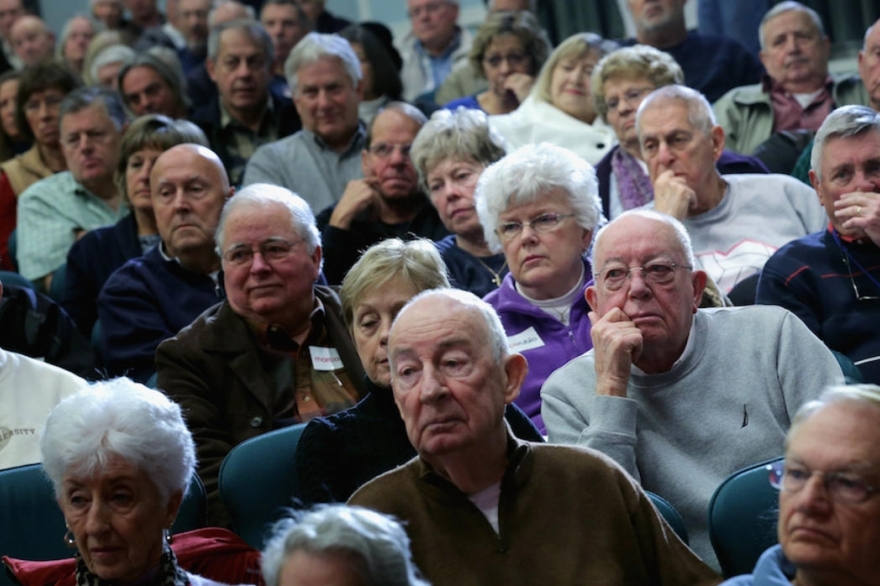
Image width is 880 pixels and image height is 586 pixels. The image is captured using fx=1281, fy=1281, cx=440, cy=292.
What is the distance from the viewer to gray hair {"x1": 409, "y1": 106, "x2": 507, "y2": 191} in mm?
4012

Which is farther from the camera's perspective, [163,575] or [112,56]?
[112,56]

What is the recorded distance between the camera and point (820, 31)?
517 cm

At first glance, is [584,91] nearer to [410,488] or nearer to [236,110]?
[236,110]

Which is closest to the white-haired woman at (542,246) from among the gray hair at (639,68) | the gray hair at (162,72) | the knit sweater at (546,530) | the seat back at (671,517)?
the seat back at (671,517)

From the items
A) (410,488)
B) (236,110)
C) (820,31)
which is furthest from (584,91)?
(410,488)

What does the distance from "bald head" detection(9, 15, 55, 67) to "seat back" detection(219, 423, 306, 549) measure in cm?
557

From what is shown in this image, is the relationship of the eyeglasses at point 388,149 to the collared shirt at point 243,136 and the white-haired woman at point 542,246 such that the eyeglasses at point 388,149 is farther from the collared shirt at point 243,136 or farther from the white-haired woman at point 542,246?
the collared shirt at point 243,136

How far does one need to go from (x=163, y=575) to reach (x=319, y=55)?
2.99 metres

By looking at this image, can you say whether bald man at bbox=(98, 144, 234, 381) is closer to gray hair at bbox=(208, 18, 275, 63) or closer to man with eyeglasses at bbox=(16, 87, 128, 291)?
man with eyeglasses at bbox=(16, 87, 128, 291)

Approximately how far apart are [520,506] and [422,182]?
6.76ft

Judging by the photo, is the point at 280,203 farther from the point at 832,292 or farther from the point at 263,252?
the point at 832,292

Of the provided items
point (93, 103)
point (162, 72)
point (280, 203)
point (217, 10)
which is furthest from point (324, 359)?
point (217, 10)

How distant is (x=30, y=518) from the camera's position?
2582 mm

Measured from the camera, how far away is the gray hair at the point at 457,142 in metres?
4.01
